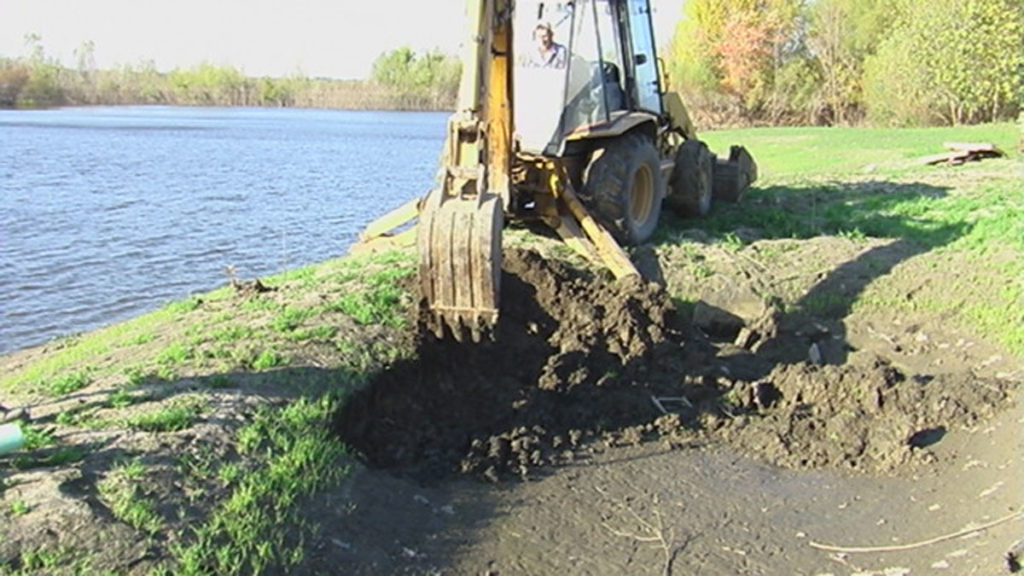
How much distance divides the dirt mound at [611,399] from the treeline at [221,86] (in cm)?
7115

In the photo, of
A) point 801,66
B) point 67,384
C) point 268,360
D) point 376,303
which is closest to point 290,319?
point 376,303

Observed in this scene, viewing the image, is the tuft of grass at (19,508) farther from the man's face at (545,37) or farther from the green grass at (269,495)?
the man's face at (545,37)

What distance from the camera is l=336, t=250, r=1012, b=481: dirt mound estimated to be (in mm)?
6699

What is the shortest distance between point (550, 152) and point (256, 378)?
441 cm

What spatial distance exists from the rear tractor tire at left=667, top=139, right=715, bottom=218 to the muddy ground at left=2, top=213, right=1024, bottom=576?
3.03m

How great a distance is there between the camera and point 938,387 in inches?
298

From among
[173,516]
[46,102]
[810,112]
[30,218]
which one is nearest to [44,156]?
[30,218]

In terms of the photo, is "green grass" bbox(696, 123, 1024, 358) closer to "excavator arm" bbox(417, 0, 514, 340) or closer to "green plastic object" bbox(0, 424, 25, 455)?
"excavator arm" bbox(417, 0, 514, 340)

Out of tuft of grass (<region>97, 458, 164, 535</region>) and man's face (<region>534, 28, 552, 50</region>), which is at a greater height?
man's face (<region>534, 28, 552, 50</region>)

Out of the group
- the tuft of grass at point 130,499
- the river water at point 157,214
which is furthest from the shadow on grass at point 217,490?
the river water at point 157,214

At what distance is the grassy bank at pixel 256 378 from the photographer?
187 inches

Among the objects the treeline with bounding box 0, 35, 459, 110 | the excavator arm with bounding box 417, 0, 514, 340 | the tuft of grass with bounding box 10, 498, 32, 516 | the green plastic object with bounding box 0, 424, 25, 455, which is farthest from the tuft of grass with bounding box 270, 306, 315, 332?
the treeline with bounding box 0, 35, 459, 110

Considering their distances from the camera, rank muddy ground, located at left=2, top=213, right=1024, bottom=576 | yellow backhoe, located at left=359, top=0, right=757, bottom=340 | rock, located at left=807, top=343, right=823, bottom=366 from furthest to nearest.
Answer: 1. rock, located at left=807, top=343, right=823, bottom=366
2. yellow backhoe, located at left=359, top=0, right=757, bottom=340
3. muddy ground, located at left=2, top=213, right=1024, bottom=576

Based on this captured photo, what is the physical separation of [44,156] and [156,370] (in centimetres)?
2866
